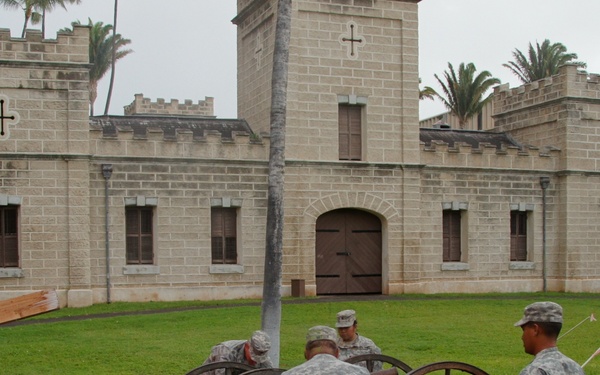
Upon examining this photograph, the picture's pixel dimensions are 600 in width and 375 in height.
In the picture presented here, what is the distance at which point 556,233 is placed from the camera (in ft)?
92.4

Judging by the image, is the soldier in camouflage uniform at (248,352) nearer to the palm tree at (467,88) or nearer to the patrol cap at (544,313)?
the patrol cap at (544,313)

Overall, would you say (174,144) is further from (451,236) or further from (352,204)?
(451,236)

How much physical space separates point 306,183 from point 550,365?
61.4 feet

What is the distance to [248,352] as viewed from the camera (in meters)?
8.63

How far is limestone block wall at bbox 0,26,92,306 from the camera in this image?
73.4 feet

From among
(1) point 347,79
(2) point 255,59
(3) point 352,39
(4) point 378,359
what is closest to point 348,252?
(1) point 347,79

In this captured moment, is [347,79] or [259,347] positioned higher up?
[347,79]

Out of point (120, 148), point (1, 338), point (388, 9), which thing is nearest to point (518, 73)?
point (388, 9)

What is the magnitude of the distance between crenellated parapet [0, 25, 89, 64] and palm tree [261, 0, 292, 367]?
425 inches

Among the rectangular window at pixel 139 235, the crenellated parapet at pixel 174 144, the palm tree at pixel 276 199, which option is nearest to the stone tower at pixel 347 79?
the crenellated parapet at pixel 174 144

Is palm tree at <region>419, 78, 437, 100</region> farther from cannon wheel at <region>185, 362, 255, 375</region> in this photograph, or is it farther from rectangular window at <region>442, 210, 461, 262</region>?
cannon wheel at <region>185, 362, 255, 375</region>

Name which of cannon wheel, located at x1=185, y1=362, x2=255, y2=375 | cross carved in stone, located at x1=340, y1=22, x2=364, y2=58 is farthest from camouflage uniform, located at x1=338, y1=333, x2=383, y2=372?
cross carved in stone, located at x1=340, y1=22, x2=364, y2=58

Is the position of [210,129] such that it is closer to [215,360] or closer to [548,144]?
[548,144]

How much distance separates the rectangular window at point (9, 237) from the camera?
2252 cm
